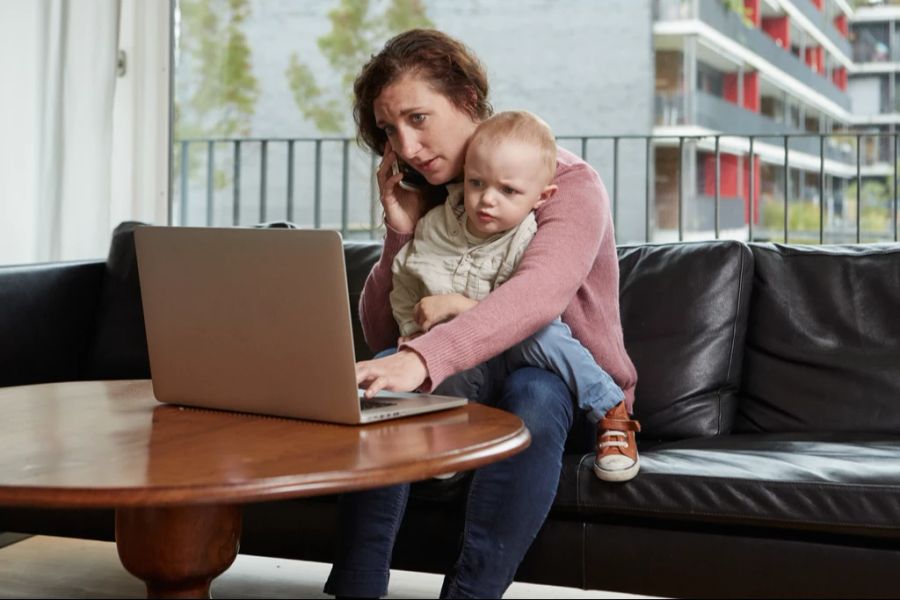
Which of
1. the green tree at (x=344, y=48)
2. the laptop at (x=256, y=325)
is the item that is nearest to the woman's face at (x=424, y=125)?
the laptop at (x=256, y=325)

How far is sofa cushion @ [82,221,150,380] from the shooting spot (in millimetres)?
2623

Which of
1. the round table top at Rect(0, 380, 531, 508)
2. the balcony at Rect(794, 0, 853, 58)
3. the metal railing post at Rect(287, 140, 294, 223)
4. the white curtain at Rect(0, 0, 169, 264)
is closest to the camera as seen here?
the round table top at Rect(0, 380, 531, 508)

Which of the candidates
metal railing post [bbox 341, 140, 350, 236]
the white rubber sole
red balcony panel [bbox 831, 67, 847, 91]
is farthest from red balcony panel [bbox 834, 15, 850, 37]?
the white rubber sole

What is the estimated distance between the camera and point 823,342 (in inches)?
90.4

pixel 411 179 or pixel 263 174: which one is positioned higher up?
pixel 263 174

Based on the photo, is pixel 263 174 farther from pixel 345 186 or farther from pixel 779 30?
pixel 779 30

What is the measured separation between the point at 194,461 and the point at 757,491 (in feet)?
3.19

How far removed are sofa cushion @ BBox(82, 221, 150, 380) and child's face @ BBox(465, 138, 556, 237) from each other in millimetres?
1091

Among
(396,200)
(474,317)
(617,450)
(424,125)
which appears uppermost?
(424,125)

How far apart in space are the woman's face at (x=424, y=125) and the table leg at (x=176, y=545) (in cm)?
74

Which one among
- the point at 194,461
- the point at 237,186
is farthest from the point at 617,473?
the point at 237,186

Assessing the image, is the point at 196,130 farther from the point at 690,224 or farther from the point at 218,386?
the point at 218,386

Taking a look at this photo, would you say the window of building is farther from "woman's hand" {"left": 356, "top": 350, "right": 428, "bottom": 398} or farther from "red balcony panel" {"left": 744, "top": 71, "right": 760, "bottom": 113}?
"woman's hand" {"left": 356, "top": 350, "right": 428, "bottom": 398}

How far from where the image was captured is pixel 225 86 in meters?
4.93
